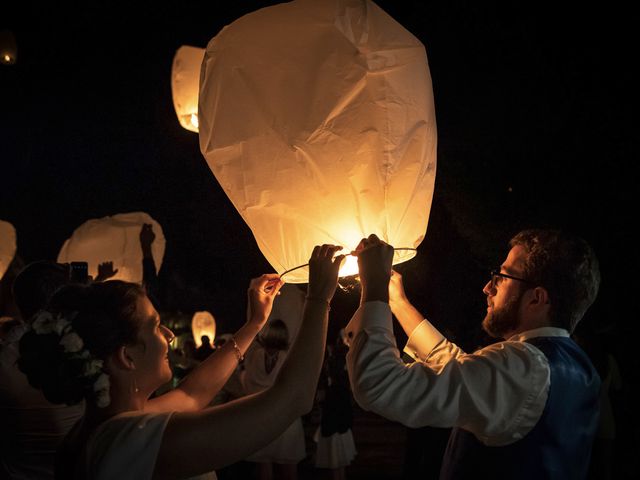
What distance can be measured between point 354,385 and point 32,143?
44.4 ft

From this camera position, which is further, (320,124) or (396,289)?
(396,289)

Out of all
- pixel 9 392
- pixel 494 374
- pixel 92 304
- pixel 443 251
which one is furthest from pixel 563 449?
pixel 443 251

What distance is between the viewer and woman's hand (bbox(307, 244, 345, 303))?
5.57 feet

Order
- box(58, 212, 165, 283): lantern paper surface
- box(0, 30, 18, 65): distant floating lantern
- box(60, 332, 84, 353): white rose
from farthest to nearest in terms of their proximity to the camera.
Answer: box(58, 212, 165, 283): lantern paper surface
box(0, 30, 18, 65): distant floating lantern
box(60, 332, 84, 353): white rose

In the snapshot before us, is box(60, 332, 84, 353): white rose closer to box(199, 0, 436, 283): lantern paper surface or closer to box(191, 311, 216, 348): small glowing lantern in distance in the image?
box(199, 0, 436, 283): lantern paper surface

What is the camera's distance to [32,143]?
12.8 meters

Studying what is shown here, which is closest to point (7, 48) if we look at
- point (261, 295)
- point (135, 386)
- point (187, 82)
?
point (187, 82)

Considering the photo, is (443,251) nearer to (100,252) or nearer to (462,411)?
(100,252)

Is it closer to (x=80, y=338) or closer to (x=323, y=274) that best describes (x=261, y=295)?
(x=323, y=274)

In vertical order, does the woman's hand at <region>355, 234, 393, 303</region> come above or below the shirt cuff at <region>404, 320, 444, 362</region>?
above

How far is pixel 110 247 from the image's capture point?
4805 mm

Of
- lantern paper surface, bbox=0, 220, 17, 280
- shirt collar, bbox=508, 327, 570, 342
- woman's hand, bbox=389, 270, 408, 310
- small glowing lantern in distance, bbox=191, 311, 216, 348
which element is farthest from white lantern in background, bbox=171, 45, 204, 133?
small glowing lantern in distance, bbox=191, 311, 216, 348

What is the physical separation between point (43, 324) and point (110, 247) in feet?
10.9

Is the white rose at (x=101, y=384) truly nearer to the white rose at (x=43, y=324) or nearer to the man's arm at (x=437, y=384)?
the white rose at (x=43, y=324)
